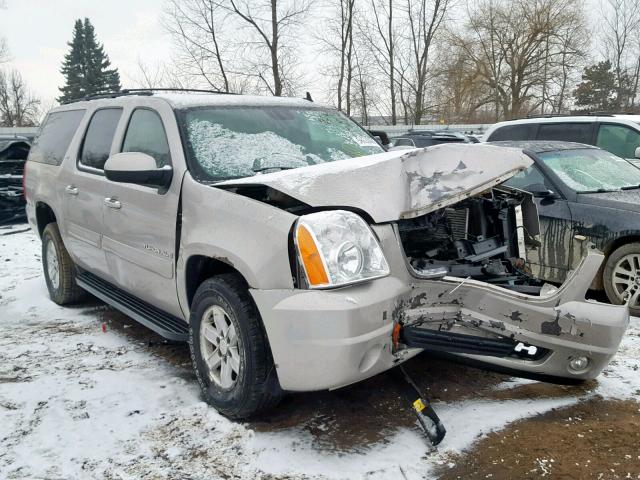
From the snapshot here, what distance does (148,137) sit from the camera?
3816 millimetres

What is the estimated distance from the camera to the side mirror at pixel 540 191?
5.39 meters

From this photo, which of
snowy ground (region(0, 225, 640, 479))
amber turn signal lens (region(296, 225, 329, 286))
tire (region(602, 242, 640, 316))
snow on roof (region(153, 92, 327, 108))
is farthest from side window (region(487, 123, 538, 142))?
amber turn signal lens (region(296, 225, 329, 286))

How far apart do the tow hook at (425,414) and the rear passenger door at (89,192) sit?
263 cm

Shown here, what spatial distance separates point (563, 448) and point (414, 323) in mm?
927

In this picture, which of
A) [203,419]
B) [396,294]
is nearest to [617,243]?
[396,294]

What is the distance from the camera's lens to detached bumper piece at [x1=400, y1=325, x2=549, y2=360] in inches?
104

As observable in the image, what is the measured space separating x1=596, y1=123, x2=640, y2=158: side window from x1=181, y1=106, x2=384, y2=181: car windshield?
535 centimetres

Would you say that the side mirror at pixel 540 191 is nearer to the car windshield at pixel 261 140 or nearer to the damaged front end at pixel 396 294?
the car windshield at pixel 261 140

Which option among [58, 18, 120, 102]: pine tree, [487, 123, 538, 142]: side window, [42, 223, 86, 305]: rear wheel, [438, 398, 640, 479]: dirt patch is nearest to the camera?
[438, 398, 640, 479]: dirt patch

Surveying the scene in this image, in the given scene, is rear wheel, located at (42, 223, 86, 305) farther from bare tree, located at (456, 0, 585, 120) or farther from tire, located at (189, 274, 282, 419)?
bare tree, located at (456, 0, 585, 120)

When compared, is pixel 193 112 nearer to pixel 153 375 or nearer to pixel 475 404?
pixel 153 375

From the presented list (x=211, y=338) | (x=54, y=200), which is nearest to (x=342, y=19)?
(x=54, y=200)

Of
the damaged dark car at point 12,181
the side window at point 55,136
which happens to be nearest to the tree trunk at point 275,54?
the damaged dark car at point 12,181

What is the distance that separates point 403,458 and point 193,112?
248 centimetres
